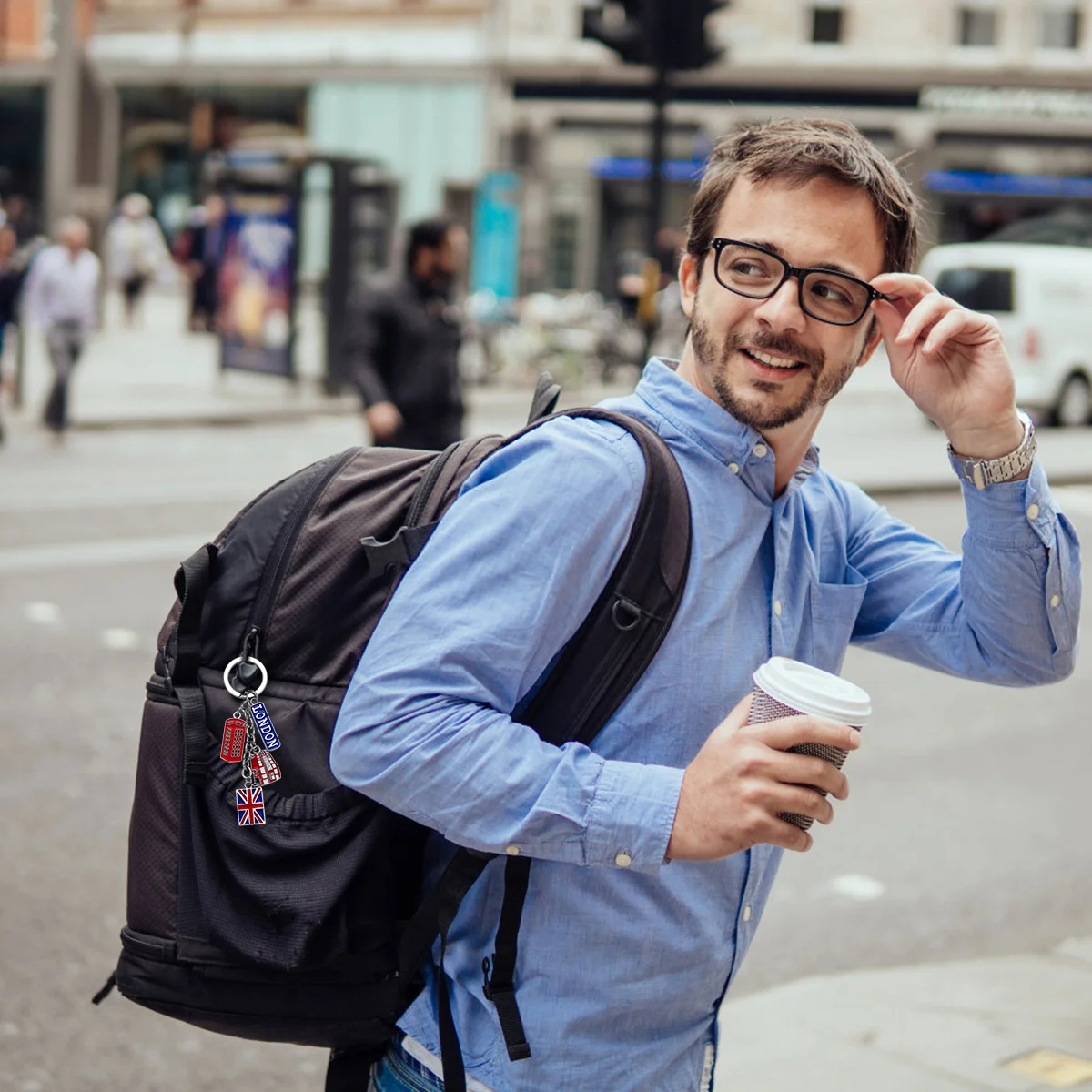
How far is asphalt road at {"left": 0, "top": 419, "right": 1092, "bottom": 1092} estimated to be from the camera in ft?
13.1

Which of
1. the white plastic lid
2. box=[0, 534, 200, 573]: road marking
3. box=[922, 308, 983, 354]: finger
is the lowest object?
box=[0, 534, 200, 573]: road marking

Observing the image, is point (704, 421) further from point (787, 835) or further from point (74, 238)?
point (74, 238)

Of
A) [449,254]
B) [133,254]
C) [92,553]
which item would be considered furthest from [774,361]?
[133,254]

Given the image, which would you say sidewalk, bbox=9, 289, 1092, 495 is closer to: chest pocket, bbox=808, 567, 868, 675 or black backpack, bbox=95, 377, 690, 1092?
chest pocket, bbox=808, 567, 868, 675

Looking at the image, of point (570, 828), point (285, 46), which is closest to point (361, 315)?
point (570, 828)

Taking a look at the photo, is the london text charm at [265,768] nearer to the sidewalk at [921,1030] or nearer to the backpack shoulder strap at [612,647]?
the backpack shoulder strap at [612,647]

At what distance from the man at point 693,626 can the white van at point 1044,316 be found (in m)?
15.9

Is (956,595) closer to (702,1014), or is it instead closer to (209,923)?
(702,1014)

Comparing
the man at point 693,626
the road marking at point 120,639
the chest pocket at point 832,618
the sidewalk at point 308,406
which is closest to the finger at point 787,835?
the man at point 693,626

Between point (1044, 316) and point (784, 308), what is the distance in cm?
1669

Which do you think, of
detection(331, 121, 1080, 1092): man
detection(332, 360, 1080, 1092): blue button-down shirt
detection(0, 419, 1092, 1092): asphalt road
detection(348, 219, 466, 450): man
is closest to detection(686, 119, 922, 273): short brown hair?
detection(331, 121, 1080, 1092): man

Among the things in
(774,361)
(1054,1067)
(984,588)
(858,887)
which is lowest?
(858,887)

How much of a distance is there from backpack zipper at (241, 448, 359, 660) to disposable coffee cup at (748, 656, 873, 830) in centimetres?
53

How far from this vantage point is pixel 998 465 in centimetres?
198
